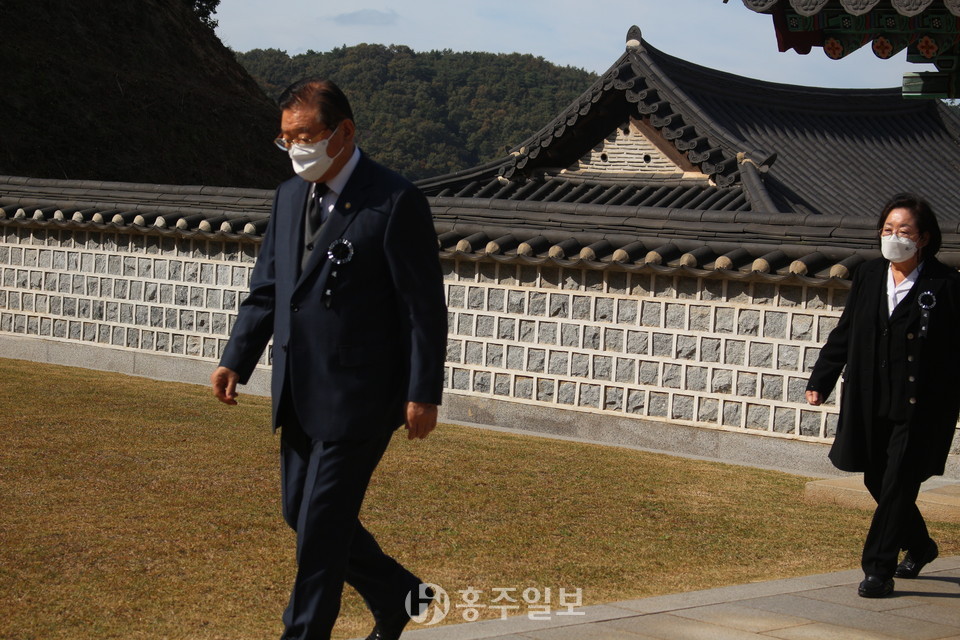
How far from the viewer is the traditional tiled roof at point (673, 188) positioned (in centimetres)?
1123

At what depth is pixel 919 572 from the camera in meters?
6.25

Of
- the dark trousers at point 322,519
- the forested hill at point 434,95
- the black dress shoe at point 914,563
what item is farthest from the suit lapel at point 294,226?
the forested hill at point 434,95

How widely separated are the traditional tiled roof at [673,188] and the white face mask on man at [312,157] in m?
6.84

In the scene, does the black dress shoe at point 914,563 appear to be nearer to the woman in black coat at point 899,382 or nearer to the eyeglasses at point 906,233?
the woman in black coat at point 899,382

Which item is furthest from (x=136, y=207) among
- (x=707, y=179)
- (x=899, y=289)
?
(x=899, y=289)

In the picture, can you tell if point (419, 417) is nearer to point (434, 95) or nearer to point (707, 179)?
point (707, 179)

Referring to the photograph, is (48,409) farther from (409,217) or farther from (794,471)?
(409,217)

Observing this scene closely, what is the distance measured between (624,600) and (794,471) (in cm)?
544

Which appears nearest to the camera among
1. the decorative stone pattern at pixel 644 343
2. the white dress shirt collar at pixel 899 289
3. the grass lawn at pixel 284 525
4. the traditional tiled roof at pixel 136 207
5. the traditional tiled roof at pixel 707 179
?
the grass lawn at pixel 284 525

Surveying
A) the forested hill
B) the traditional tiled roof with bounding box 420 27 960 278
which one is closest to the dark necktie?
the traditional tiled roof with bounding box 420 27 960 278

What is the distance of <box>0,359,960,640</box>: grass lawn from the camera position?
17.8 ft

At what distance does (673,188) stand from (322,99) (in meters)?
12.6

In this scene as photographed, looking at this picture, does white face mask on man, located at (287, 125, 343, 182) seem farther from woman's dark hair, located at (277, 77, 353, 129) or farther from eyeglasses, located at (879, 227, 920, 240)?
eyeglasses, located at (879, 227, 920, 240)

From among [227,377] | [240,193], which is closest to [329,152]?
[227,377]
